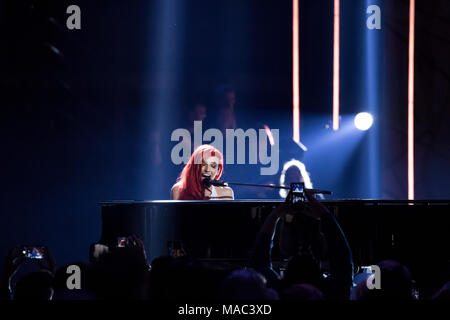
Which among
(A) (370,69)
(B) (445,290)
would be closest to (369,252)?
(B) (445,290)

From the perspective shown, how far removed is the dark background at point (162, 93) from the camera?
6.64 metres

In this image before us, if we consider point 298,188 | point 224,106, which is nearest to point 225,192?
point 224,106

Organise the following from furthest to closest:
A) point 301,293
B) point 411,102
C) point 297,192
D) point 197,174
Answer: point 411,102
point 197,174
point 297,192
point 301,293

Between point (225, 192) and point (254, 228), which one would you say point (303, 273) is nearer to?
point (254, 228)

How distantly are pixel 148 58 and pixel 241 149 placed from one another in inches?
64.9

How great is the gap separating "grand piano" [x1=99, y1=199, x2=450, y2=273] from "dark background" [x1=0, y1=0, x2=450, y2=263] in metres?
2.97

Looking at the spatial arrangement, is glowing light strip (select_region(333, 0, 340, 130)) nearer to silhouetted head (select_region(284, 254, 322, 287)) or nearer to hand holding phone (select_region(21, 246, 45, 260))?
hand holding phone (select_region(21, 246, 45, 260))

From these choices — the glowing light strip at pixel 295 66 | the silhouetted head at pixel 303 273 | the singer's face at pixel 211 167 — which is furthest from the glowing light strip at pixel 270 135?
the silhouetted head at pixel 303 273

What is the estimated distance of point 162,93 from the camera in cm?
687

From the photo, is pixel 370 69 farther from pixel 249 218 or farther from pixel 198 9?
pixel 249 218

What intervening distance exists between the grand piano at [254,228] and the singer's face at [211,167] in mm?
1346

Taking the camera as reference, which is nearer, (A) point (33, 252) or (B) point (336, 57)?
(A) point (33, 252)

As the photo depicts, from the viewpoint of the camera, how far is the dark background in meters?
6.64

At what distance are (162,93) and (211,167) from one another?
1.95m
